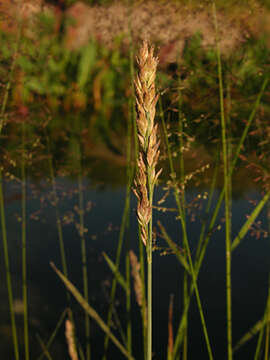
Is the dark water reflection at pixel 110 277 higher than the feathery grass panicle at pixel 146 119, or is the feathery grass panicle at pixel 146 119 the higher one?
the feathery grass panicle at pixel 146 119

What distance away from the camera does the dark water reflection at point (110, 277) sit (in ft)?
2.82

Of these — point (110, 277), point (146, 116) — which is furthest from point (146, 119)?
point (110, 277)

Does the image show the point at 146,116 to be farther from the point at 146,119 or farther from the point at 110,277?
the point at 110,277

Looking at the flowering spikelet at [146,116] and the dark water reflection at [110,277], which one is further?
the dark water reflection at [110,277]

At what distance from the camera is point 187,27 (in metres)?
0.55

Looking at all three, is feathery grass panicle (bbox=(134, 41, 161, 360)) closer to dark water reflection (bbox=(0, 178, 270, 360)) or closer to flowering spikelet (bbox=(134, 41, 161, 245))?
flowering spikelet (bbox=(134, 41, 161, 245))

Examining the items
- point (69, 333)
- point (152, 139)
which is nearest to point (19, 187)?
point (69, 333)

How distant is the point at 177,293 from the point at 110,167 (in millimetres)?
699

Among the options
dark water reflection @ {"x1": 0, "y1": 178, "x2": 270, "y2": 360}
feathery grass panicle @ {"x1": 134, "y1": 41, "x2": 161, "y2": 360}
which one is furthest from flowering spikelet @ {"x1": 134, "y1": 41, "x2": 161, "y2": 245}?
dark water reflection @ {"x1": 0, "y1": 178, "x2": 270, "y2": 360}

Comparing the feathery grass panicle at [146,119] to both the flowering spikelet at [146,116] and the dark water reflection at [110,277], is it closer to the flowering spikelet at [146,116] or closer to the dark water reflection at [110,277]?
the flowering spikelet at [146,116]

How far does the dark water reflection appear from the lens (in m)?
0.86

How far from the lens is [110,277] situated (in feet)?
3.36

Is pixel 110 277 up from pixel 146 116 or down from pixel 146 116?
down

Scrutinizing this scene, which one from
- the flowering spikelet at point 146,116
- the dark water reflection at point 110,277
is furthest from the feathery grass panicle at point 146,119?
the dark water reflection at point 110,277
